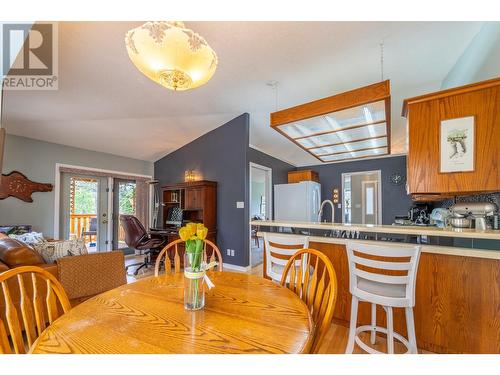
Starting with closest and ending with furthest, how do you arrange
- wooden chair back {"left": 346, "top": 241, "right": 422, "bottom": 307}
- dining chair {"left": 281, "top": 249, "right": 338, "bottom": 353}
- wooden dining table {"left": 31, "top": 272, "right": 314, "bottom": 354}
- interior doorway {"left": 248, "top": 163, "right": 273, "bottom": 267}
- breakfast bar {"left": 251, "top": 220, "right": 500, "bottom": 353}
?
wooden dining table {"left": 31, "top": 272, "right": 314, "bottom": 354}
dining chair {"left": 281, "top": 249, "right": 338, "bottom": 353}
wooden chair back {"left": 346, "top": 241, "right": 422, "bottom": 307}
breakfast bar {"left": 251, "top": 220, "right": 500, "bottom": 353}
interior doorway {"left": 248, "top": 163, "right": 273, "bottom": 267}

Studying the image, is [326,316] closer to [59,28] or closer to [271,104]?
[59,28]

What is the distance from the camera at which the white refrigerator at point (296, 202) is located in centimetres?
544

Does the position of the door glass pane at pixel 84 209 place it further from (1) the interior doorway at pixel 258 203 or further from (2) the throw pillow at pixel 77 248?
(1) the interior doorway at pixel 258 203

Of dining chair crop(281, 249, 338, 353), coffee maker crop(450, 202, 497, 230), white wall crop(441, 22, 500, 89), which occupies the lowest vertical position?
dining chair crop(281, 249, 338, 353)

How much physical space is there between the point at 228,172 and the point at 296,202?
193cm

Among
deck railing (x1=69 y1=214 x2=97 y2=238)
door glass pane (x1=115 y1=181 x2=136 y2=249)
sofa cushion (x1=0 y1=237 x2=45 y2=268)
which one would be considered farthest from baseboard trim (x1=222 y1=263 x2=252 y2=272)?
deck railing (x1=69 y1=214 x2=97 y2=238)

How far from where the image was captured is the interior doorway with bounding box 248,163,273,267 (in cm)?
500

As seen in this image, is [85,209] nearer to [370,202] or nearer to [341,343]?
[341,343]

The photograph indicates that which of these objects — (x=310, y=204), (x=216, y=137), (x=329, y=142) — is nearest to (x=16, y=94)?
(x=216, y=137)

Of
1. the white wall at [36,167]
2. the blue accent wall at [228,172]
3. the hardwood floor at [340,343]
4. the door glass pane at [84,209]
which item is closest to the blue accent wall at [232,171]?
the blue accent wall at [228,172]

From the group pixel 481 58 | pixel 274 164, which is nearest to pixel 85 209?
pixel 274 164

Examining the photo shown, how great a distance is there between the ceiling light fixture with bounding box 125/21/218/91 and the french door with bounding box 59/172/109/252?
14.1ft

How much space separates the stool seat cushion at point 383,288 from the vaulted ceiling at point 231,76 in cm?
210

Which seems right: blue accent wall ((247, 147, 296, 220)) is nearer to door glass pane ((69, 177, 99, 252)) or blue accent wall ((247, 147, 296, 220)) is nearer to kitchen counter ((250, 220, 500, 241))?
kitchen counter ((250, 220, 500, 241))
